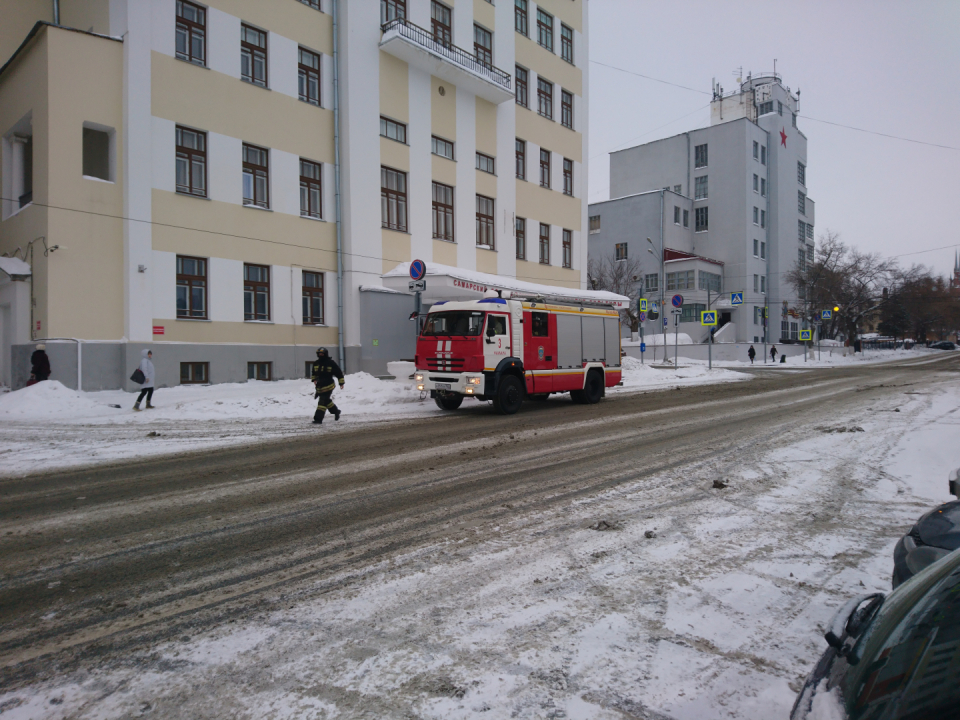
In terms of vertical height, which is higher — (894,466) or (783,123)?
(783,123)

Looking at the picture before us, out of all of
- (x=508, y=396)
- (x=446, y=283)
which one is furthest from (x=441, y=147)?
(x=508, y=396)

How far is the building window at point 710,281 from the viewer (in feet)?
197

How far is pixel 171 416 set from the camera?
13.8m

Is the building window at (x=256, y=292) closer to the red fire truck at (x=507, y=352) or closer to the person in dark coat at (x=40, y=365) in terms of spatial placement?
the person in dark coat at (x=40, y=365)

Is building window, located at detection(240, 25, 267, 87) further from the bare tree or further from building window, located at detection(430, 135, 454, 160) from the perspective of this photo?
the bare tree

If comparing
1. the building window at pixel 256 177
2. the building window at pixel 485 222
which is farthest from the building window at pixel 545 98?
the building window at pixel 256 177

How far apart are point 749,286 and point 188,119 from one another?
58.7 m

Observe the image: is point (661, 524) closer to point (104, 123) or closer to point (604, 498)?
point (604, 498)

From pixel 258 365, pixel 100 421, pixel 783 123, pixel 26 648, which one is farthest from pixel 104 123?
pixel 783 123

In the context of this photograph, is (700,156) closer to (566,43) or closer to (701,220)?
(701,220)

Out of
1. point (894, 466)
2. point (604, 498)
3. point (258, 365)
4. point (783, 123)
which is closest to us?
point (604, 498)

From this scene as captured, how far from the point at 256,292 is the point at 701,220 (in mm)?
58023

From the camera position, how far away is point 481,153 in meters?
27.7

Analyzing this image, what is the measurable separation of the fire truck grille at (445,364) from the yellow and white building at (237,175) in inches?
293
